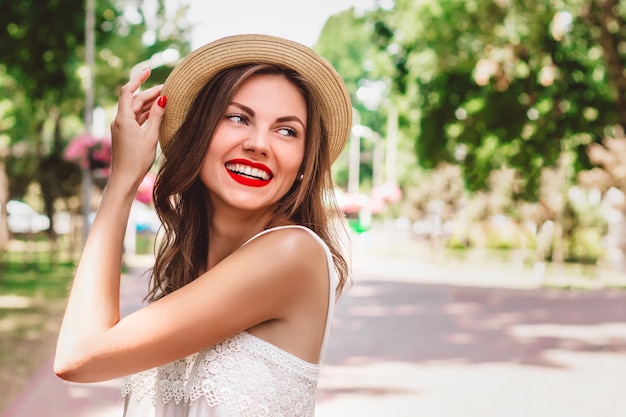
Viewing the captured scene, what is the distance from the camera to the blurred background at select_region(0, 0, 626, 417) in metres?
8.35

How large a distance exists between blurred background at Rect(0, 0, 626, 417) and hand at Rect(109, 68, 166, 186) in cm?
71

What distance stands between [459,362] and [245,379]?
27.6 feet

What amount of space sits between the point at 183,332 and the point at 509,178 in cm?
3272

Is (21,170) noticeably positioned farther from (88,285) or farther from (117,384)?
(88,285)

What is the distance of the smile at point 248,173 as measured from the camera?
1.83 metres

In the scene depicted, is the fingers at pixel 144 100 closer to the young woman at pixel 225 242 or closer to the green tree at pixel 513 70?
the young woman at pixel 225 242

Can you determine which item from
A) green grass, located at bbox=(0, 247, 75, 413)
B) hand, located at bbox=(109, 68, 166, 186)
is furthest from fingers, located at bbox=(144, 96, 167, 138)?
green grass, located at bbox=(0, 247, 75, 413)

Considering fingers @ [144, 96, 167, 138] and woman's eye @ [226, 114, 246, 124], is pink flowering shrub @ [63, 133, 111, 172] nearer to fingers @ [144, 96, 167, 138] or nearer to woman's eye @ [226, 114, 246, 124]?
fingers @ [144, 96, 167, 138]

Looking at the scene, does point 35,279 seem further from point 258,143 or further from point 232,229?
point 258,143

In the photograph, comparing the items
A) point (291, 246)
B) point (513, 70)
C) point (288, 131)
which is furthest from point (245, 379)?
point (513, 70)

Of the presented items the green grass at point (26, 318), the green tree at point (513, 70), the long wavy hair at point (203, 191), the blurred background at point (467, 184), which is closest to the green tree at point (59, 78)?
the blurred background at point (467, 184)

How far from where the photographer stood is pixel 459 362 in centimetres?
980

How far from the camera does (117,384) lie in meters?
8.05

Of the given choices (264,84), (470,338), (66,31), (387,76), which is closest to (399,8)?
(387,76)
